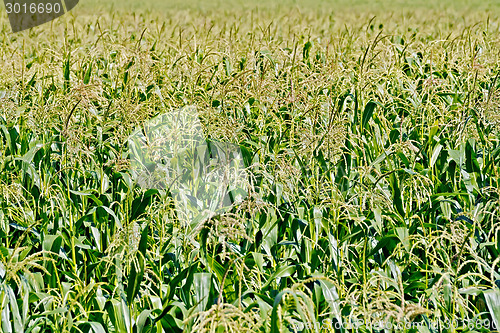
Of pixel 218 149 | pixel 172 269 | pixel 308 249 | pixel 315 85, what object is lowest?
pixel 172 269

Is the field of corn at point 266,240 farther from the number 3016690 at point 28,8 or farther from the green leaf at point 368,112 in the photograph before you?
the number 3016690 at point 28,8

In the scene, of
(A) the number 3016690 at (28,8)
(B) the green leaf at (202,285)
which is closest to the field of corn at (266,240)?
(B) the green leaf at (202,285)

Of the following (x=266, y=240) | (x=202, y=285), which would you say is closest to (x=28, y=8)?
(x=266, y=240)

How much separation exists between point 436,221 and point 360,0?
1678 cm

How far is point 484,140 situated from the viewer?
12.7ft

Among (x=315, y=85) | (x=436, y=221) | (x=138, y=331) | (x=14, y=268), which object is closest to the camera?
(x=14, y=268)

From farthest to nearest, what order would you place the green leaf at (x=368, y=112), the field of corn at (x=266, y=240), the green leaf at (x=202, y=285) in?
the green leaf at (x=368, y=112) < the green leaf at (x=202, y=285) < the field of corn at (x=266, y=240)

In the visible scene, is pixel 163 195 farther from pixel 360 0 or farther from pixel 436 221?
pixel 360 0

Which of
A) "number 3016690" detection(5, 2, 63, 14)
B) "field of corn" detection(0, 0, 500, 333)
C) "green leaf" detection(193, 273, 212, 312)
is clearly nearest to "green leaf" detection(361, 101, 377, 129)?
"field of corn" detection(0, 0, 500, 333)

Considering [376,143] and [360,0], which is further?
[360,0]

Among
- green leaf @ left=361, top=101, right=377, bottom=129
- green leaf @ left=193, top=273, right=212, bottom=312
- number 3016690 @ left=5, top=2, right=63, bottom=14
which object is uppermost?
green leaf @ left=361, top=101, right=377, bottom=129

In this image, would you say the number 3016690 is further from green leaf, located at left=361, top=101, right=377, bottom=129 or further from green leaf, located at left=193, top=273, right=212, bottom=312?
green leaf, located at left=193, top=273, right=212, bottom=312

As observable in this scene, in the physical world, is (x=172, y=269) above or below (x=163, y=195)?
below

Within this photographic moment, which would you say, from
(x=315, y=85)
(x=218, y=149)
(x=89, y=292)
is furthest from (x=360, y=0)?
(x=89, y=292)
